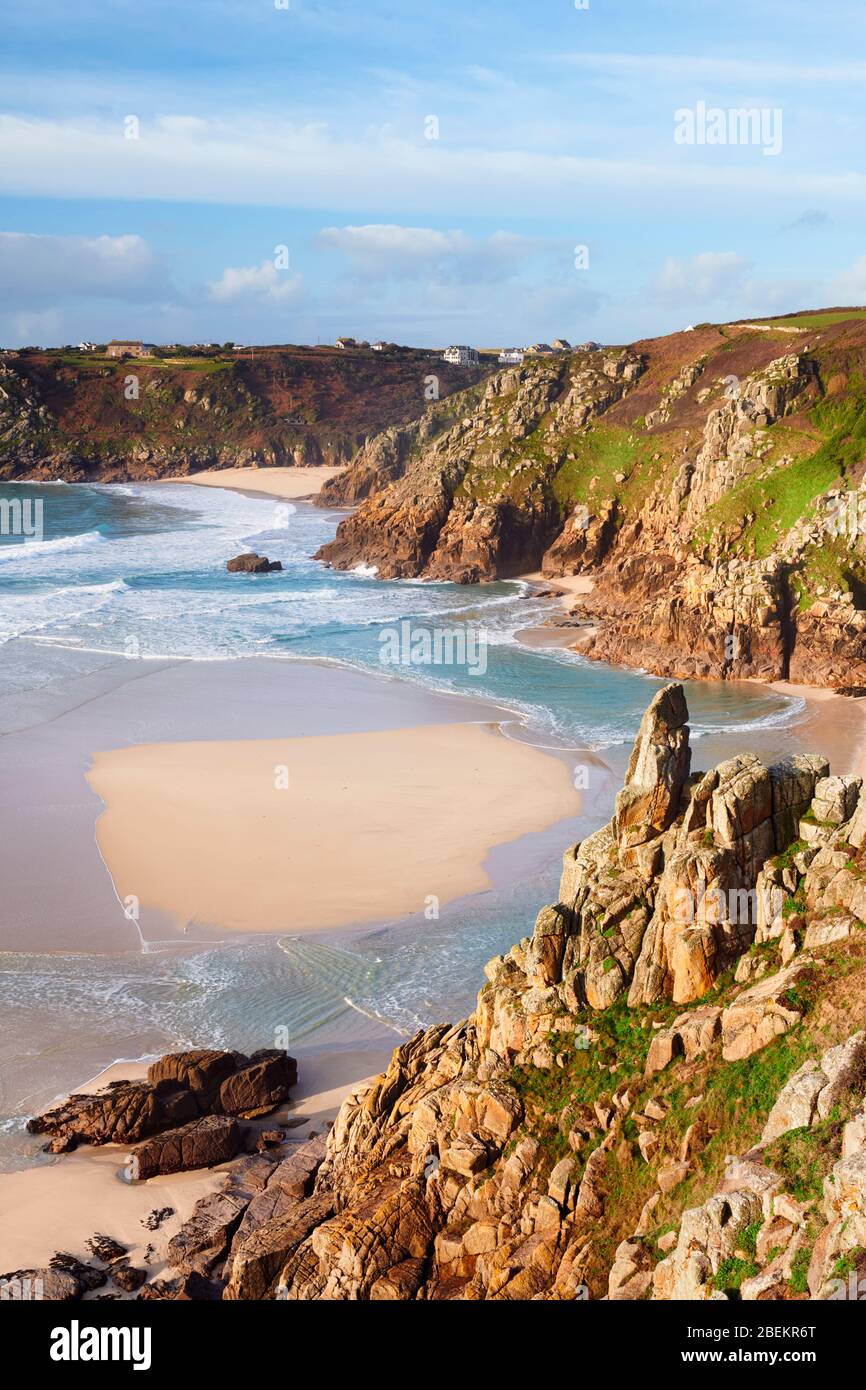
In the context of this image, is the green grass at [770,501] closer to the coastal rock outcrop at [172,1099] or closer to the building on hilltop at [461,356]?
the coastal rock outcrop at [172,1099]

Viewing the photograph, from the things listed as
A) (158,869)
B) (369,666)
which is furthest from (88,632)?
(158,869)

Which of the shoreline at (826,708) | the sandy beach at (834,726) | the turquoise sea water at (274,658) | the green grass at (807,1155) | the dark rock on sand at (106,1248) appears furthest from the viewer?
the shoreline at (826,708)

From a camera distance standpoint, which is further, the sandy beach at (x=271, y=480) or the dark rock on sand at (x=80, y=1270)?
the sandy beach at (x=271, y=480)

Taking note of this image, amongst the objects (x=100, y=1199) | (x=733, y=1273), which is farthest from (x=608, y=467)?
(x=733, y=1273)

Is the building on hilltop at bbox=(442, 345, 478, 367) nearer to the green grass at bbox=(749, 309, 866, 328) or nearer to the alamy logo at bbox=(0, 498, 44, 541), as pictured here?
the alamy logo at bbox=(0, 498, 44, 541)
